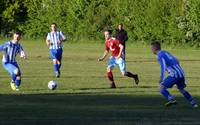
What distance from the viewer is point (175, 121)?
1299 cm

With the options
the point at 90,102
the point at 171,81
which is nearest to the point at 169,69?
the point at 171,81

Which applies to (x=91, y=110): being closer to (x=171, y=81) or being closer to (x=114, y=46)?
(x=171, y=81)

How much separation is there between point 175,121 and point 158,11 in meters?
41.4

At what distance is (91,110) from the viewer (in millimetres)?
14609

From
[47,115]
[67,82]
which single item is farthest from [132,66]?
[47,115]

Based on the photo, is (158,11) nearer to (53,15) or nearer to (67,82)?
(53,15)

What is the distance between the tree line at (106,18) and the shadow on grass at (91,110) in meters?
34.3

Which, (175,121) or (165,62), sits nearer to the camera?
(175,121)

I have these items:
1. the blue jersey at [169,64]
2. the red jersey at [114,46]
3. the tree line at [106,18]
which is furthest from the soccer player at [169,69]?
the tree line at [106,18]

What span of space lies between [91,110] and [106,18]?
1761 inches

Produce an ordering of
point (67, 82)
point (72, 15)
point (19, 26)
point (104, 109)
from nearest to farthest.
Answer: point (104, 109), point (67, 82), point (72, 15), point (19, 26)

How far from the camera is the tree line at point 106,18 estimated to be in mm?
52531

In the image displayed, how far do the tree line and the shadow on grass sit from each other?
1350 inches

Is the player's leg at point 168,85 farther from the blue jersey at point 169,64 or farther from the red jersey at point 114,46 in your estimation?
the red jersey at point 114,46
